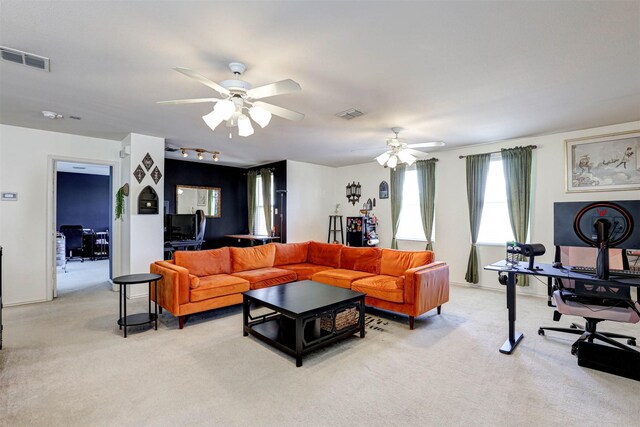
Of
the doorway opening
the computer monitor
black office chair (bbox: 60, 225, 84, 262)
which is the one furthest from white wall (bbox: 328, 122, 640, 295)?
black office chair (bbox: 60, 225, 84, 262)

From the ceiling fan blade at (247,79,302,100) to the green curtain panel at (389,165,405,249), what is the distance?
4745mm

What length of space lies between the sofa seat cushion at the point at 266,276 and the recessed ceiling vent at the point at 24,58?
9.86ft

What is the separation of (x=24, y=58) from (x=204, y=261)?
2.78m

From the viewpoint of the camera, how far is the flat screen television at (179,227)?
633 cm

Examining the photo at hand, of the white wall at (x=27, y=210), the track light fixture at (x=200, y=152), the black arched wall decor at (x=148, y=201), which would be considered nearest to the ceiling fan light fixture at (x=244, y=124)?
the black arched wall decor at (x=148, y=201)

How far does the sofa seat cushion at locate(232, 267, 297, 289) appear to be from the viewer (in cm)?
420

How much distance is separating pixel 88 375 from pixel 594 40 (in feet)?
15.7

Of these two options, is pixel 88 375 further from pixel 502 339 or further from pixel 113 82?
pixel 502 339

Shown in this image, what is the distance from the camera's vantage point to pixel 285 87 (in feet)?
7.53

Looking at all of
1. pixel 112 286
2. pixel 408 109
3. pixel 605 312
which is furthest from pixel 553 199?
pixel 112 286

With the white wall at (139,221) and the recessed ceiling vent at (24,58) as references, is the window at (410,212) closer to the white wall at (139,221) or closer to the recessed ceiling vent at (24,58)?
the white wall at (139,221)

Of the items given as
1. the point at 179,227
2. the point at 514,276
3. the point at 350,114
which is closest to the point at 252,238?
→ the point at 179,227

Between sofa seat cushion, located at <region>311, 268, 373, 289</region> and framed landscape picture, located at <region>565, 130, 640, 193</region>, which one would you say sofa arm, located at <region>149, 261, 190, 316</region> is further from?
framed landscape picture, located at <region>565, 130, 640, 193</region>

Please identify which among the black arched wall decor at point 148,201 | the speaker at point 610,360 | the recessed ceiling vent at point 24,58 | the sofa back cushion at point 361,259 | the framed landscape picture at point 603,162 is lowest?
the speaker at point 610,360
